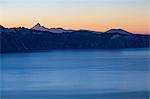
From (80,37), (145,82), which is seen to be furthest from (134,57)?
(80,37)

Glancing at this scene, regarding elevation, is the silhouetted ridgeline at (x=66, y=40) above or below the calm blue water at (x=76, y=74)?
above

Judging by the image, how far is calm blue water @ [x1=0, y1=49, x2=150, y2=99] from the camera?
8.18ft

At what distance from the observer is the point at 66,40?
264 cm

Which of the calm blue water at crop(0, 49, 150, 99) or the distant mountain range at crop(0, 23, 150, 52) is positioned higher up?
the distant mountain range at crop(0, 23, 150, 52)

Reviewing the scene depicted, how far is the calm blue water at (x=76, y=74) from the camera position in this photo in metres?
2.49

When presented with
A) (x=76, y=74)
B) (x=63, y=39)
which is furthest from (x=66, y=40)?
(x=76, y=74)

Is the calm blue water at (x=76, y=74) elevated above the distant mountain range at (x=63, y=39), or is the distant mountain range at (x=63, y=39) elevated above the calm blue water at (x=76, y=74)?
the distant mountain range at (x=63, y=39)

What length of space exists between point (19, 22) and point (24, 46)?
0.18 meters

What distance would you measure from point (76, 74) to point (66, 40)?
266mm

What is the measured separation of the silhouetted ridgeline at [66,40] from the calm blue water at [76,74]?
50mm

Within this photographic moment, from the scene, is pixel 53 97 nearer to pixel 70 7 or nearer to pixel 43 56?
pixel 43 56

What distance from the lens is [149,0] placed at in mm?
2465

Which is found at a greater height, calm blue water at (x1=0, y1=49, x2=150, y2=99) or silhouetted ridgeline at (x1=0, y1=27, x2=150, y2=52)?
silhouetted ridgeline at (x1=0, y1=27, x2=150, y2=52)

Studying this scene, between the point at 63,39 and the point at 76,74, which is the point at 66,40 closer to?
the point at 63,39
